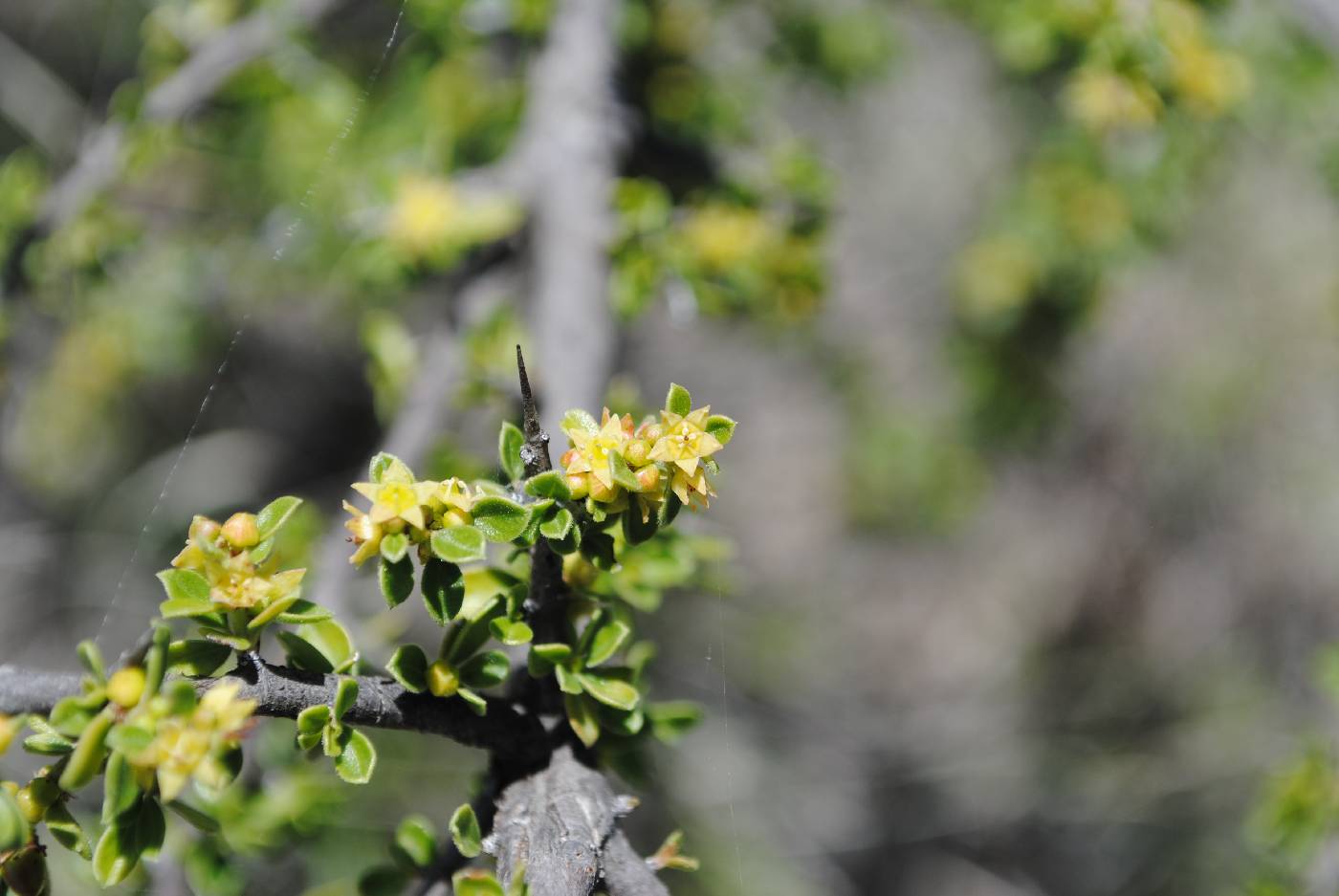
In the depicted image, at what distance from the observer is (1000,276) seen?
8.74 feet

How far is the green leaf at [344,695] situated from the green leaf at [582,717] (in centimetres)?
22

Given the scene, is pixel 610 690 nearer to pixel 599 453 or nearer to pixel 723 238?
pixel 599 453

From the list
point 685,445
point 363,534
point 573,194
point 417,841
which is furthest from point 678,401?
point 573,194

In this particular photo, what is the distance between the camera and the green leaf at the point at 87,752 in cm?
70

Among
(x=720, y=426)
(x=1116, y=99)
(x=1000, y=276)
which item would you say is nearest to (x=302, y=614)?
(x=720, y=426)

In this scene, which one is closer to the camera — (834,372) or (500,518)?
(500,518)

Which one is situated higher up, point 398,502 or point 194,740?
point 398,502

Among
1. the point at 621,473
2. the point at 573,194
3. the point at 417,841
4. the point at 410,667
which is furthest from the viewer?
the point at 573,194

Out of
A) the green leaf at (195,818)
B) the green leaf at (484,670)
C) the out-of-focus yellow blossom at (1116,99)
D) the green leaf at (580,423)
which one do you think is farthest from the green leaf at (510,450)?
the out-of-focus yellow blossom at (1116,99)

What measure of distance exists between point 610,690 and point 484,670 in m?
0.12

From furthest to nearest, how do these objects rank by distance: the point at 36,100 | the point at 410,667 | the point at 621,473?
1. the point at 36,100
2. the point at 410,667
3. the point at 621,473

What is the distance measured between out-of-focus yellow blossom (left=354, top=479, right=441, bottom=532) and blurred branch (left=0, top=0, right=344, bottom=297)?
1.32 metres


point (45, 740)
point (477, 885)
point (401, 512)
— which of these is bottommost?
point (477, 885)

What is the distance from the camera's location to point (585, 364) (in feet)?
4.78
